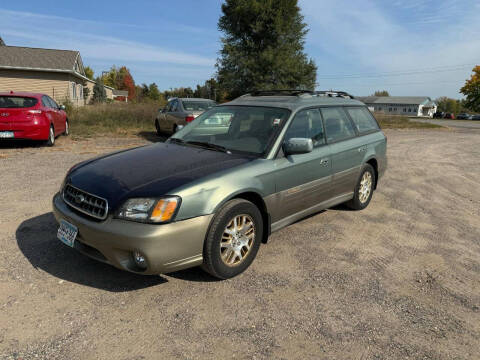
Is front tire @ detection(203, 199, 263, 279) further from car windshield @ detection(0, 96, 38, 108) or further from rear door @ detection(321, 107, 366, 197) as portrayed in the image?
car windshield @ detection(0, 96, 38, 108)

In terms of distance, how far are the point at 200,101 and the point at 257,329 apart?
35.1ft

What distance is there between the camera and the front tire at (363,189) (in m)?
5.17

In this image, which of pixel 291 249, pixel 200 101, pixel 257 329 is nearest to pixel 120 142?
pixel 200 101

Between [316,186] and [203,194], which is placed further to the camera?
[316,186]

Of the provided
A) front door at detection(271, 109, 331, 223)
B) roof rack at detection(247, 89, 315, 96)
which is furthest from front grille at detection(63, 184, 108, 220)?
roof rack at detection(247, 89, 315, 96)

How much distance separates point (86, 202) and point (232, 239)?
129cm

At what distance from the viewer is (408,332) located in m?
2.62

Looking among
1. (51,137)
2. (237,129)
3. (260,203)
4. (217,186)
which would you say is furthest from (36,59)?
(217,186)

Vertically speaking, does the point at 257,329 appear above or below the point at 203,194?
below

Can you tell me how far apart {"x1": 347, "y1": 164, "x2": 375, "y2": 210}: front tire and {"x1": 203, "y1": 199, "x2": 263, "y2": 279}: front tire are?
2.27 metres

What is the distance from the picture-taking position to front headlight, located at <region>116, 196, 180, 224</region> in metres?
2.77

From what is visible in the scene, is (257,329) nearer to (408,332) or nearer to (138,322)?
(138,322)

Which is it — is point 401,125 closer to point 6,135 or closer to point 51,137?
point 51,137

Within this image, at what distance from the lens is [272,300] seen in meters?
2.97
